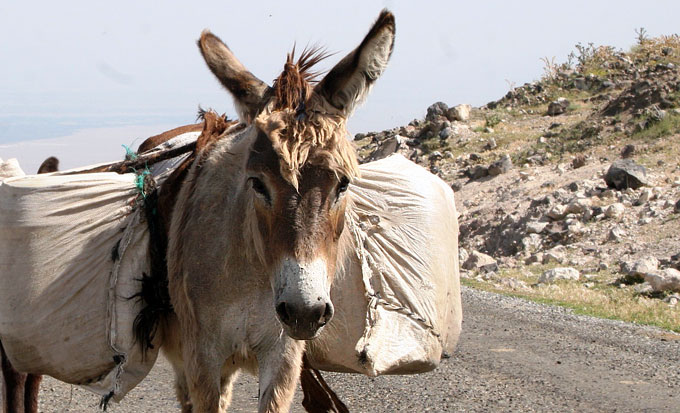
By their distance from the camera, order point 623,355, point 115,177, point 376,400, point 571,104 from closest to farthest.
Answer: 1. point 115,177
2. point 376,400
3. point 623,355
4. point 571,104

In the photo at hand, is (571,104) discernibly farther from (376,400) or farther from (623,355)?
(376,400)

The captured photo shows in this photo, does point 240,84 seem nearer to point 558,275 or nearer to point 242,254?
point 242,254

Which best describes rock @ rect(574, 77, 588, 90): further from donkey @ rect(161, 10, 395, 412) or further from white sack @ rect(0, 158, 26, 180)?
donkey @ rect(161, 10, 395, 412)

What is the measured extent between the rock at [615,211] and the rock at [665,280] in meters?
3.77

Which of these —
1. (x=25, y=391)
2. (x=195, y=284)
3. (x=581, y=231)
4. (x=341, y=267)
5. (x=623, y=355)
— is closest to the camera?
(x=195, y=284)

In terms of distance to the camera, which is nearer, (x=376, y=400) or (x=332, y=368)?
(x=332, y=368)

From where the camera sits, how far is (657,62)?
2384 centimetres

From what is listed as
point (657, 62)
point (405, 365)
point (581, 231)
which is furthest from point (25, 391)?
point (657, 62)

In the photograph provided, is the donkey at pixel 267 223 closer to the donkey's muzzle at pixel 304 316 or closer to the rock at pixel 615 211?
the donkey's muzzle at pixel 304 316

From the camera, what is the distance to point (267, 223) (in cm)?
336

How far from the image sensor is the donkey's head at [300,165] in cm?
312

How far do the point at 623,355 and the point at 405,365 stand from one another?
4160 mm

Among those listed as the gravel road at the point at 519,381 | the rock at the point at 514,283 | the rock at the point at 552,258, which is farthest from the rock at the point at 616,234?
the gravel road at the point at 519,381

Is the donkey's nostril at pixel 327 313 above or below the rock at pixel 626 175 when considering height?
above
